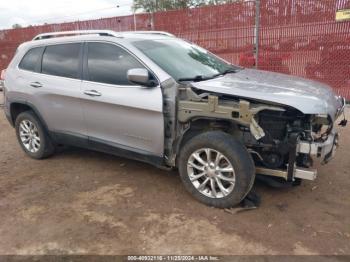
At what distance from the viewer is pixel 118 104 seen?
4219mm

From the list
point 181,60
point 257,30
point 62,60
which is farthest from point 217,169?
point 257,30

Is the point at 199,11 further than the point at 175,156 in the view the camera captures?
Yes

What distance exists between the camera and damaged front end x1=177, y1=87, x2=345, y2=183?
347 cm

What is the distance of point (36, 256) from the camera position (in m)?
3.15

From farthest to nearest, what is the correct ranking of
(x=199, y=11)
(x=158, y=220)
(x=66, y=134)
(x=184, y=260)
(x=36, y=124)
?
1. (x=199, y=11)
2. (x=36, y=124)
3. (x=66, y=134)
4. (x=158, y=220)
5. (x=184, y=260)

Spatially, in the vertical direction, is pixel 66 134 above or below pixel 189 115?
below

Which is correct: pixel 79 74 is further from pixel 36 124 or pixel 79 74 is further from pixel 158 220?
pixel 158 220

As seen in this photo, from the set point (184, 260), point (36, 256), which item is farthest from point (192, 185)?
point (36, 256)

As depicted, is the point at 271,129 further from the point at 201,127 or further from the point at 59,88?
the point at 59,88

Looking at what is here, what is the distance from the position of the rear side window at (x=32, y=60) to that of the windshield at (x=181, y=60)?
1.73 metres

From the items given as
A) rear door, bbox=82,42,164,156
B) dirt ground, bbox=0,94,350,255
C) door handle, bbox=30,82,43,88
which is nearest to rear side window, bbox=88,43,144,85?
rear door, bbox=82,42,164,156

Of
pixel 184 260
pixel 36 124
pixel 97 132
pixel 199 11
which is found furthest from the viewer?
pixel 199 11

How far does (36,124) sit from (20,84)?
0.64m

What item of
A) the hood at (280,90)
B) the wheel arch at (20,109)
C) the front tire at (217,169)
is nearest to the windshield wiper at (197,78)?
the hood at (280,90)
